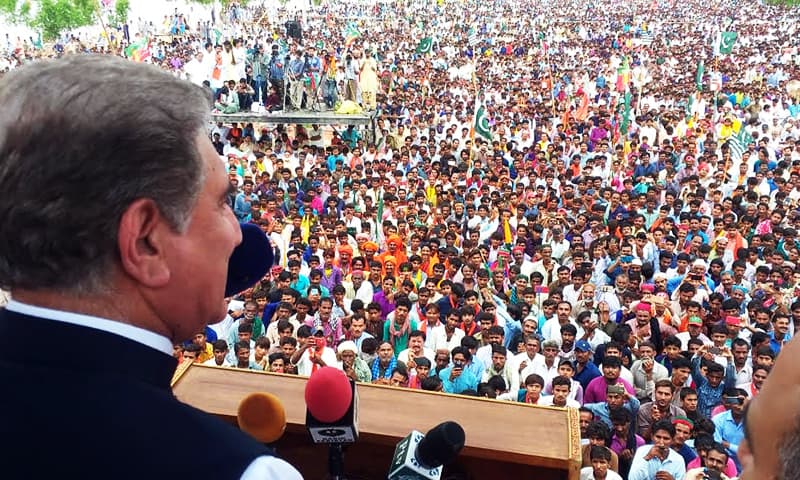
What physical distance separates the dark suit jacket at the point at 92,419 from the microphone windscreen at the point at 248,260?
0.31 meters

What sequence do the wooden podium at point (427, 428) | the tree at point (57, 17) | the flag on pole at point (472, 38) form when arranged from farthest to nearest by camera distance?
the tree at point (57, 17), the flag on pole at point (472, 38), the wooden podium at point (427, 428)

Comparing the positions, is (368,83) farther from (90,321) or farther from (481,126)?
(90,321)

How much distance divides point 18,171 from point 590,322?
474cm

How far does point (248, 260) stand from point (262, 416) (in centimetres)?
34

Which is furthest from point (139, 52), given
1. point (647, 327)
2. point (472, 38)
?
point (647, 327)

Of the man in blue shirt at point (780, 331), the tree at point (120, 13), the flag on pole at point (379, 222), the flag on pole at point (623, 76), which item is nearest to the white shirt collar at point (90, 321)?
the man in blue shirt at point (780, 331)

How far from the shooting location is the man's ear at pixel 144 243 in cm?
74

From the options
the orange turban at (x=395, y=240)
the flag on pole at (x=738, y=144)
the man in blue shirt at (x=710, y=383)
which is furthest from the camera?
the flag on pole at (x=738, y=144)

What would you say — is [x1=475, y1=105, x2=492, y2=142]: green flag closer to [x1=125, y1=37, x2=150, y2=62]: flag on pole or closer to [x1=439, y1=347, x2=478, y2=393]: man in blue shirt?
[x1=439, y1=347, x2=478, y2=393]: man in blue shirt

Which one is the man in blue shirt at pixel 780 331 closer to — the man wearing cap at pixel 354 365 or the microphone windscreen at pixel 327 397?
the man wearing cap at pixel 354 365

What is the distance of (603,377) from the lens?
436 cm

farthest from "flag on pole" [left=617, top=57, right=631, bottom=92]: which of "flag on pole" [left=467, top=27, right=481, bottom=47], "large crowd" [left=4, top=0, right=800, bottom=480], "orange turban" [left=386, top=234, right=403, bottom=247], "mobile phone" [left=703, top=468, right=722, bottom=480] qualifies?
"mobile phone" [left=703, top=468, right=722, bottom=480]

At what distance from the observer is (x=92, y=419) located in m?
0.66

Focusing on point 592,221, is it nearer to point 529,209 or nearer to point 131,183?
point 529,209
